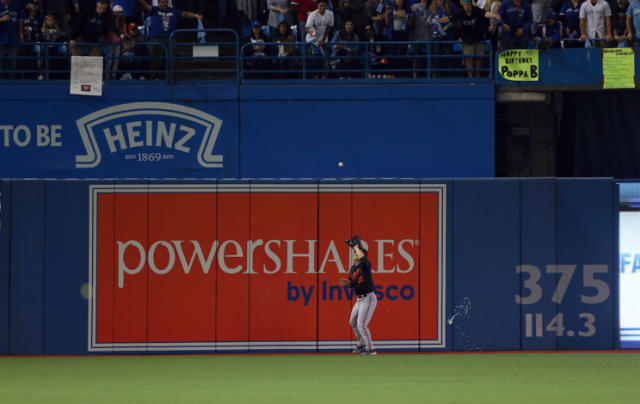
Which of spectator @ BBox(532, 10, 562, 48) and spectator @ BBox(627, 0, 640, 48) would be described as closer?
spectator @ BBox(627, 0, 640, 48)

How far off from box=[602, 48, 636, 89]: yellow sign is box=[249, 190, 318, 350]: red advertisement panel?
902 centimetres

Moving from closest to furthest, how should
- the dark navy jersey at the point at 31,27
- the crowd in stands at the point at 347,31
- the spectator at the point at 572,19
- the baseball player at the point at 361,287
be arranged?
the baseball player at the point at 361,287 → the crowd in stands at the point at 347,31 → the spectator at the point at 572,19 → the dark navy jersey at the point at 31,27

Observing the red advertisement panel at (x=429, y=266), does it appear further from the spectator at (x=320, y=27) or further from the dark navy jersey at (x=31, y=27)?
the dark navy jersey at (x=31, y=27)

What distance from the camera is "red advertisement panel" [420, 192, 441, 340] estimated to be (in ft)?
41.1

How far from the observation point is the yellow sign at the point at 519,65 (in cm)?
1725

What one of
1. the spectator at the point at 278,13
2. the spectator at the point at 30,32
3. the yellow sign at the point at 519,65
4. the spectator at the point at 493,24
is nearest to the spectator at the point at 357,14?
the spectator at the point at 278,13

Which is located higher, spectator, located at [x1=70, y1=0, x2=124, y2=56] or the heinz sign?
spectator, located at [x1=70, y1=0, x2=124, y2=56]

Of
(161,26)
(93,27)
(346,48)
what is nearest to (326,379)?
(346,48)

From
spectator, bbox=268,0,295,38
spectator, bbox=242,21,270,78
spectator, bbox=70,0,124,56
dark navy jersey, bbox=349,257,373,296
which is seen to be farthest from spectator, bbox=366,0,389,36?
dark navy jersey, bbox=349,257,373,296

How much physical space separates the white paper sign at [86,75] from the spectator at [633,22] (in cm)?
1273

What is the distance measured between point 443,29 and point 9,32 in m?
10.6

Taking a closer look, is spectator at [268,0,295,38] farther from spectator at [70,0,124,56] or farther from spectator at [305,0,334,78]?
spectator at [70,0,124,56]

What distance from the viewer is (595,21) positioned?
1736 cm

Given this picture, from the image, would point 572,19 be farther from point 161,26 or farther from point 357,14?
point 161,26
